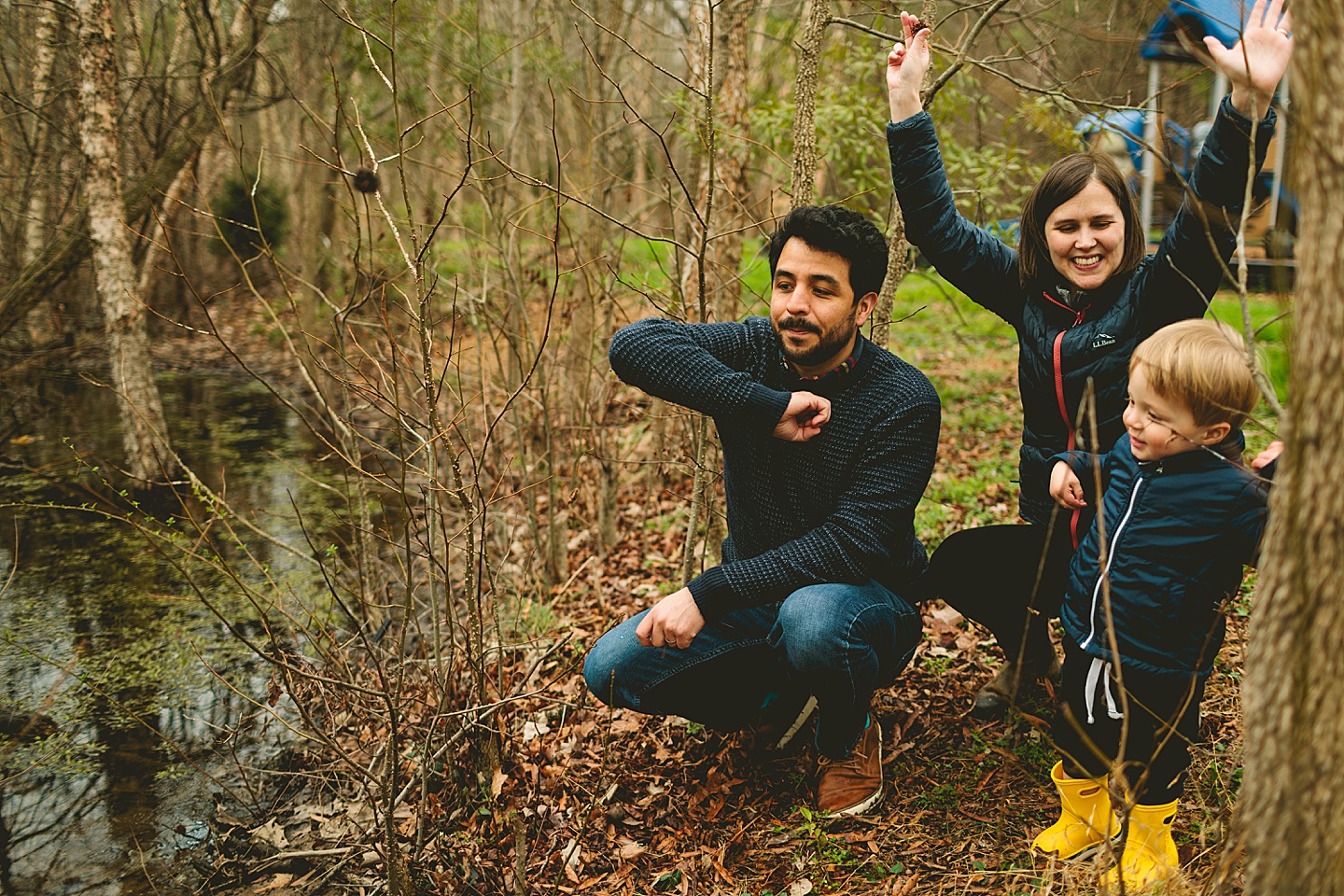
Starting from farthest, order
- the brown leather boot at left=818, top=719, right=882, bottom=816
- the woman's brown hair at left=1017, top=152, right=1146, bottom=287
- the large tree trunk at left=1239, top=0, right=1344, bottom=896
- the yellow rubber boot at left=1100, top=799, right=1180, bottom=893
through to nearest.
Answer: the brown leather boot at left=818, top=719, right=882, bottom=816, the woman's brown hair at left=1017, top=152, right=1146, bottom=287, the yellow rubber boot at left=1100, top=799, right=1180, bottom=893, the large tree trunk at left=1239, top=0, right=1344, bottom=896

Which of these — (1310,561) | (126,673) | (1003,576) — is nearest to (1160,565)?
(1003,576)

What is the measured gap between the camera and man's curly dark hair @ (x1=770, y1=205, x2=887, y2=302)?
8.25ft

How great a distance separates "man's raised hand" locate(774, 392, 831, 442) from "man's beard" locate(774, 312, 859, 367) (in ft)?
0.40

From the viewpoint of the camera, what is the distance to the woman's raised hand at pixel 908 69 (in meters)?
2.53

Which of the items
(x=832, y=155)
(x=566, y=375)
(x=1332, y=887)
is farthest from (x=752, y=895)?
(x=832, y=155)

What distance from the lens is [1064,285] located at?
8.31ft

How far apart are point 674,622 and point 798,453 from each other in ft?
2.06

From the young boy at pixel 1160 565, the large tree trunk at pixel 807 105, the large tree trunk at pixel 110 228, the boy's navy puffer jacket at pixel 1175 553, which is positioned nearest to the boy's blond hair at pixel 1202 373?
the young boy at pixel 1160 565

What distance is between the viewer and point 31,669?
168 inches

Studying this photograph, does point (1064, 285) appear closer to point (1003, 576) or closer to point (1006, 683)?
point (1003, 576)

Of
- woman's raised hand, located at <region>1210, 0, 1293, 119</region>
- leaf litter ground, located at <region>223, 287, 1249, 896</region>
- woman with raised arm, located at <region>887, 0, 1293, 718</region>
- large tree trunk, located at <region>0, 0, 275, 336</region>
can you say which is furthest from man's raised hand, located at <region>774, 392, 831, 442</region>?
large tree trunk, located at <region>0, 0, 275, 336</region>

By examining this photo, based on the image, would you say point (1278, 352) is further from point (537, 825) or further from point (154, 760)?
point (154, 760)

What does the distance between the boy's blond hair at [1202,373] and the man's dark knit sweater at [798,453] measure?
0.66 m

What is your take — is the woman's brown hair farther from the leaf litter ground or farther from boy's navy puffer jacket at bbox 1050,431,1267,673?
the leaf litter ground
